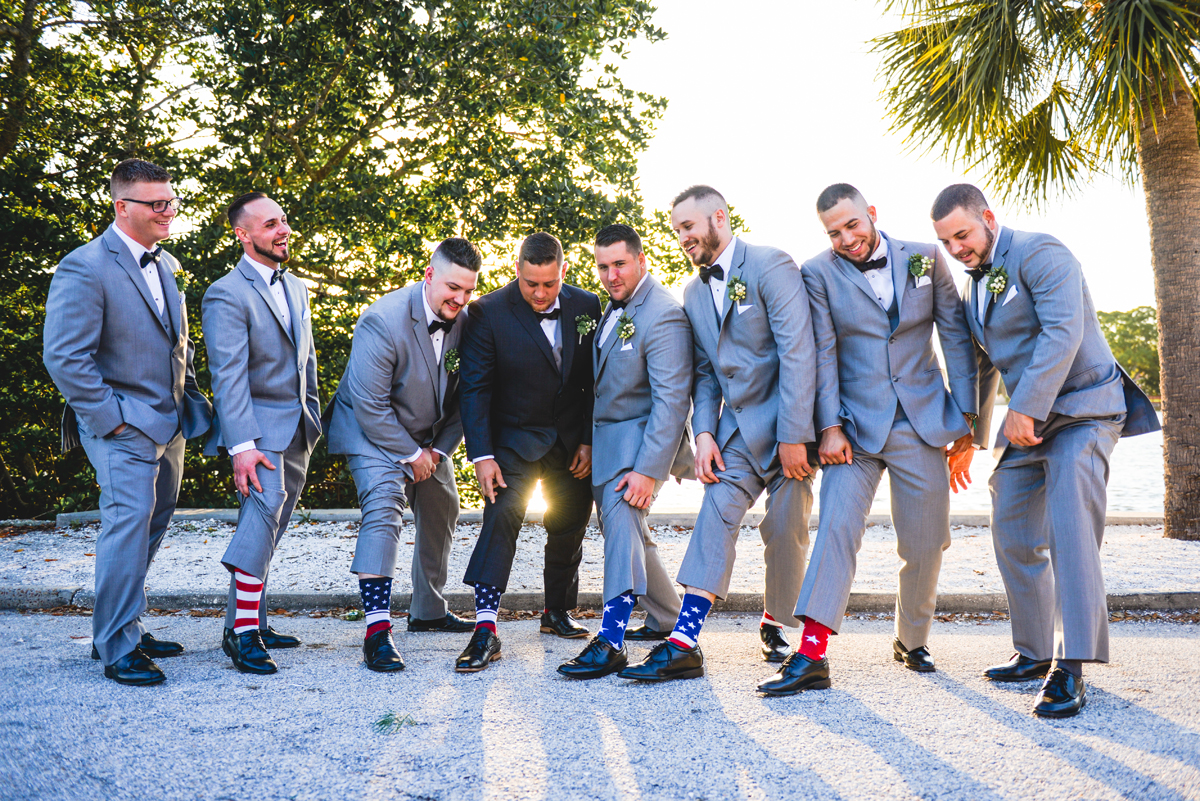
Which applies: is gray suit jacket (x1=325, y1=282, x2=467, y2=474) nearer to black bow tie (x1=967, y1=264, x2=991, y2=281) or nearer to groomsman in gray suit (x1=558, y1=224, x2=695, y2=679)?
groomsman in gray suit (x1=558, y1=224, x2=695, y2=679)

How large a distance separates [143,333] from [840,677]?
12.5 feet

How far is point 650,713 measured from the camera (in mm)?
3221

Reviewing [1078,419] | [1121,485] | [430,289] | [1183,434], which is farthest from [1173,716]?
[1121,485]

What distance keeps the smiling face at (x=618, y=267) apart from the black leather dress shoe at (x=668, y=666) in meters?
1.82

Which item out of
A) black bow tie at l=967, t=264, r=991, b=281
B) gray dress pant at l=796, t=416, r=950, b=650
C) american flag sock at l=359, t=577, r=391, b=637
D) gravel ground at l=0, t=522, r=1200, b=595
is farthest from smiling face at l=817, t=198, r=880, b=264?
american flag sock at l=359, t=577, r=391, b=637

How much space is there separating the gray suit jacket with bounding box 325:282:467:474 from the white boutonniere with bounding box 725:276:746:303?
1546mm

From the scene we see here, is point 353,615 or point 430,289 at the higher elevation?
point 430,289

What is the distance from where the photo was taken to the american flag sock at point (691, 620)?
3.73m

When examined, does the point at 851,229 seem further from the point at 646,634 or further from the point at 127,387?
the point at 127,387

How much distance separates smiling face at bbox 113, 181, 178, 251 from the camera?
13.0 ft

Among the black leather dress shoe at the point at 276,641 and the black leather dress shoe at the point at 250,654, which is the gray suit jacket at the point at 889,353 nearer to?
the black leather dress shoe at the point at 250,654

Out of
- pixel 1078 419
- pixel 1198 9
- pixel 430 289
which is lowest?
pixel 1078 419

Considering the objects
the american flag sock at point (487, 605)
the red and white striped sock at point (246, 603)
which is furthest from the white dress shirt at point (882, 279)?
the red and white striped sock at point (246, 603)

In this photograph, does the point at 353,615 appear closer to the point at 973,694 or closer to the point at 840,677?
the point at 840,677
